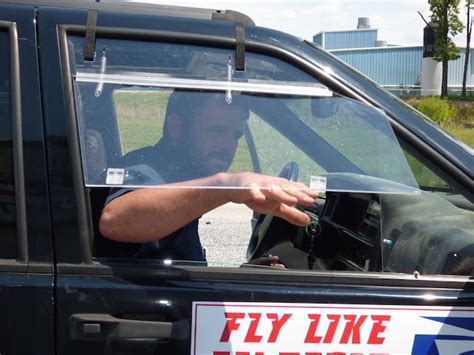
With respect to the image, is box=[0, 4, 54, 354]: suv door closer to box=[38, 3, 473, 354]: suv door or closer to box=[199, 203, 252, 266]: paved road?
box=[38, 3, 473, 354]: suv door

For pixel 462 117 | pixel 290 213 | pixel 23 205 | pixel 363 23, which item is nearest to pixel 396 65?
pixel 363 23

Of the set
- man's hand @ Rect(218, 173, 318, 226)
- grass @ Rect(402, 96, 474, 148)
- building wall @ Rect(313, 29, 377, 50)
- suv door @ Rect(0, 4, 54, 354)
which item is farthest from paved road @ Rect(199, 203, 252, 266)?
building wall @ Rect(313, 29, 377, 50)

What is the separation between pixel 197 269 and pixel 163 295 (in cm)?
12

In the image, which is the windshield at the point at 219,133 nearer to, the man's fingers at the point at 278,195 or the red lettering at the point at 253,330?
the man's fingers at the point at 278,195

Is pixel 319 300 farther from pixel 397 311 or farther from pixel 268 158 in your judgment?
pixel 268 158

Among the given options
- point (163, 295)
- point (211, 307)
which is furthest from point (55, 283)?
point (211, 307)

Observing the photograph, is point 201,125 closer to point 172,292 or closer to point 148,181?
point 148,181

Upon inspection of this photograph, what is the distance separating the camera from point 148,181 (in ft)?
5.92

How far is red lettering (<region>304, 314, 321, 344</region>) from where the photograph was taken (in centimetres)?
178

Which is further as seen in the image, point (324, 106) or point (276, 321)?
point (324, 106)

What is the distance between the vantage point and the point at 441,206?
2.11 m

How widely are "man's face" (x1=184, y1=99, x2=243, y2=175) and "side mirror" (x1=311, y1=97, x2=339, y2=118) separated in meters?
0.23

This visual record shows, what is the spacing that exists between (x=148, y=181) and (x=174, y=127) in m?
0.20

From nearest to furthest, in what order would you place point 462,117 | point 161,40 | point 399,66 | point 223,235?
point 161,40 → point 223,235 → point 462,117 → point 399,66
